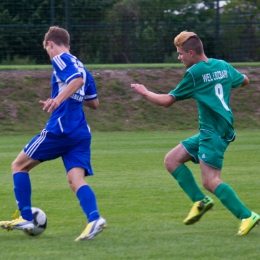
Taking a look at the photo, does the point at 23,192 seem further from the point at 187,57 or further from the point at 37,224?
the point at 187,57

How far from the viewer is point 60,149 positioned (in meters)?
5.67

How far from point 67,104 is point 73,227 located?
1177 mm

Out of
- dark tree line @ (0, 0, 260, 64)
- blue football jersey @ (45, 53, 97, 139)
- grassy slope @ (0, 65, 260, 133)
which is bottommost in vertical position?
grassy slope @ (0, 65, 260, 133)

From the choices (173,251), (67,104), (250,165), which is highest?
(67,104)

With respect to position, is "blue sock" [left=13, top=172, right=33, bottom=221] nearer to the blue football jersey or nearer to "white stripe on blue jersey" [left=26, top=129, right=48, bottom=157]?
"white stripe on blue jersey" [left=26, top=129, right=48, bottom=157]

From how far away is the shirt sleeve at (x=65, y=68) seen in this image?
547 cm

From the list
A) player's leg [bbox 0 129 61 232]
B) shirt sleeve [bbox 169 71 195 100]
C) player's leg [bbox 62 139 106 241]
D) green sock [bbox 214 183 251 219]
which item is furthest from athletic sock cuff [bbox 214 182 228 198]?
player's leg [bbox 0 129 61 232]

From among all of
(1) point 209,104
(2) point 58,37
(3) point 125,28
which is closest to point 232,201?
(1) point 209,104

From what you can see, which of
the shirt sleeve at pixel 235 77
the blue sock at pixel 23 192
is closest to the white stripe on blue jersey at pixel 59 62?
the blue sock at pixel 23 192

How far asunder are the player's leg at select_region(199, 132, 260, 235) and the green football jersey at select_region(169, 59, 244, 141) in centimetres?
9

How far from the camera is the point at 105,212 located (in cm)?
686

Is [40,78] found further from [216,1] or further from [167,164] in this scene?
[167,164]

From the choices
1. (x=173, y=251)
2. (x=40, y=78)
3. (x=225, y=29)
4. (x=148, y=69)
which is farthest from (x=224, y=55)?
(x=173, y=251)

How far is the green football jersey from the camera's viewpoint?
18.8 ft
